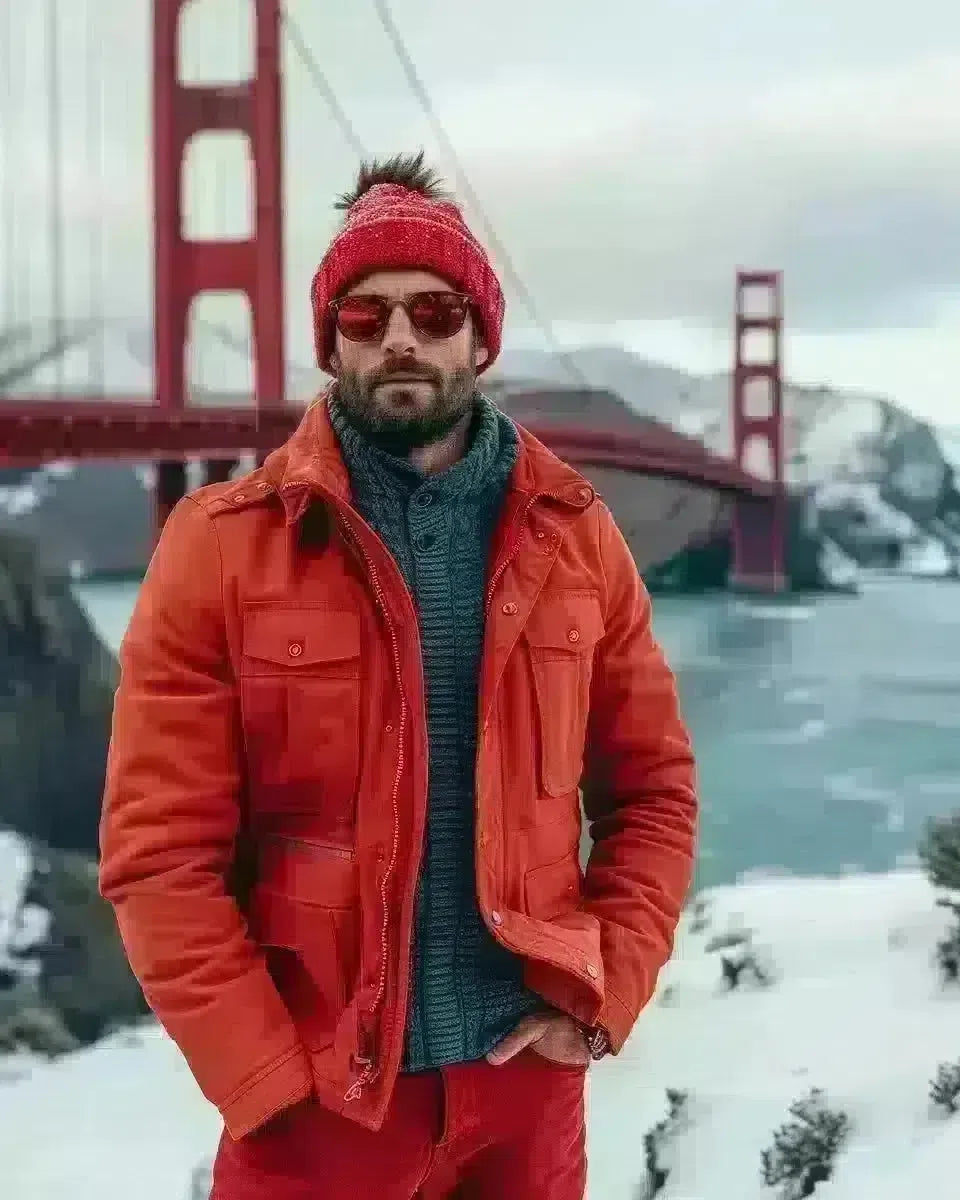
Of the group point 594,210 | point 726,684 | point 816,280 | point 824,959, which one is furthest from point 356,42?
point 824,959

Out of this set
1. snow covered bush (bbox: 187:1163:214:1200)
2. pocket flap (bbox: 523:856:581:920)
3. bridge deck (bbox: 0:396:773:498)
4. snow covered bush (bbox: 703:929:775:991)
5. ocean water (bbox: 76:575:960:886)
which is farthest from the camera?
ocean water (bbox: 76:575:960:886)

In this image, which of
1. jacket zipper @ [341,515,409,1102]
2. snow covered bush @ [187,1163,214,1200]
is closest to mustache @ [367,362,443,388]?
jacket zipper @ [341,515,409,1102]

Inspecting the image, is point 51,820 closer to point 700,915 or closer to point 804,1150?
point 700,915

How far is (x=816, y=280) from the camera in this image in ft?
7.75

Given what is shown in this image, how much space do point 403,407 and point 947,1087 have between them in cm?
161

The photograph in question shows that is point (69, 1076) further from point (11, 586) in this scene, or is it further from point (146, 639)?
point (146, 639)

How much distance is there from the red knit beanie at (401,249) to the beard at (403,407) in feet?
0.21

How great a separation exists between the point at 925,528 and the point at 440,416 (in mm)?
1880

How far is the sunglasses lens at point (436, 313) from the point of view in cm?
87

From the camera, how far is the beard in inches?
33.5

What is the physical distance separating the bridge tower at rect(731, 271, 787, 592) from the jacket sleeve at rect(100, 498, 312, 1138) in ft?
5.00

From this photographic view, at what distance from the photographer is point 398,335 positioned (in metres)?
0.85

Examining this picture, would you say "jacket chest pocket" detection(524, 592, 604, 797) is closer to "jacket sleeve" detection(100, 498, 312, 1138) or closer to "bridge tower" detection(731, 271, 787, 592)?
"jacket sleeve" detection(100, 498, 312, 1138)

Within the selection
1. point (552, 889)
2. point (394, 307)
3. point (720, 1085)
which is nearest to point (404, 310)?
point (394, 307)
